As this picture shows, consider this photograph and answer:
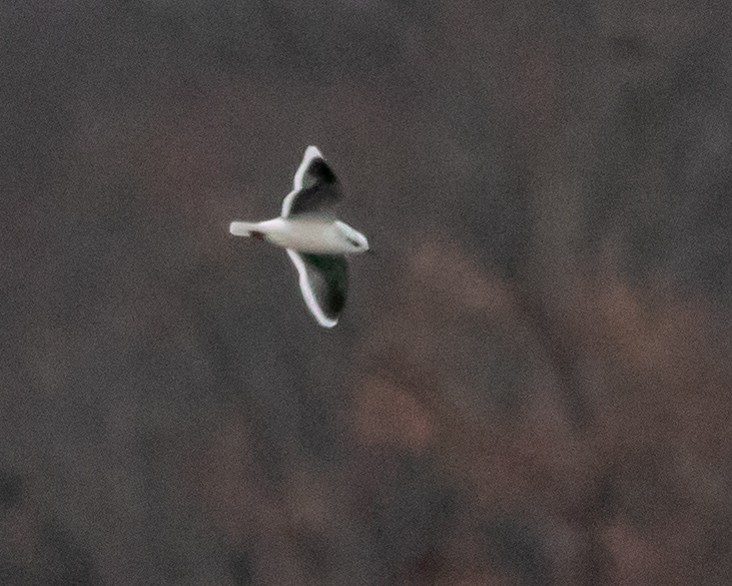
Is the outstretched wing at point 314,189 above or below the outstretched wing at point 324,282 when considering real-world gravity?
above

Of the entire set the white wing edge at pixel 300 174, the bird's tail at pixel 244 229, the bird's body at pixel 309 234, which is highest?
the white wing edge at pixel 300 174

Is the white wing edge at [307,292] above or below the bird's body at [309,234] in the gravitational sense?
below

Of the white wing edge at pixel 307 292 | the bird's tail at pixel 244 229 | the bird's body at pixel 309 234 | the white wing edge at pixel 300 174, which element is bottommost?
the white wing edge at pixel 307 292

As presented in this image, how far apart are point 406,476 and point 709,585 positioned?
0.26 m

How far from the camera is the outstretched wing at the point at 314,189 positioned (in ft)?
2.16

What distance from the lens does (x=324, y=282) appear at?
2.26 feet

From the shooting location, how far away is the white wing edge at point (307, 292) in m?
0.69

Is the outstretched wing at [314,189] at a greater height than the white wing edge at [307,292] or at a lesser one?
greater

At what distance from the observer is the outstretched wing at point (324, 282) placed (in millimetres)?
684

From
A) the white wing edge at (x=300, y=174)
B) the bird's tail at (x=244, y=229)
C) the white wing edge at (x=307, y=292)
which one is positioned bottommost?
the white wing edge at (x=307, y=292)

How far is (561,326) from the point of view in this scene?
76 cm

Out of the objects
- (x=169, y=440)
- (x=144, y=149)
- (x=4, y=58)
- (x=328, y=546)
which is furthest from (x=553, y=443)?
(x=4, y=58)

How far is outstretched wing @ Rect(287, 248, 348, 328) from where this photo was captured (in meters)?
0.68

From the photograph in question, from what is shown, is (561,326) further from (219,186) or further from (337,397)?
(219,186)
